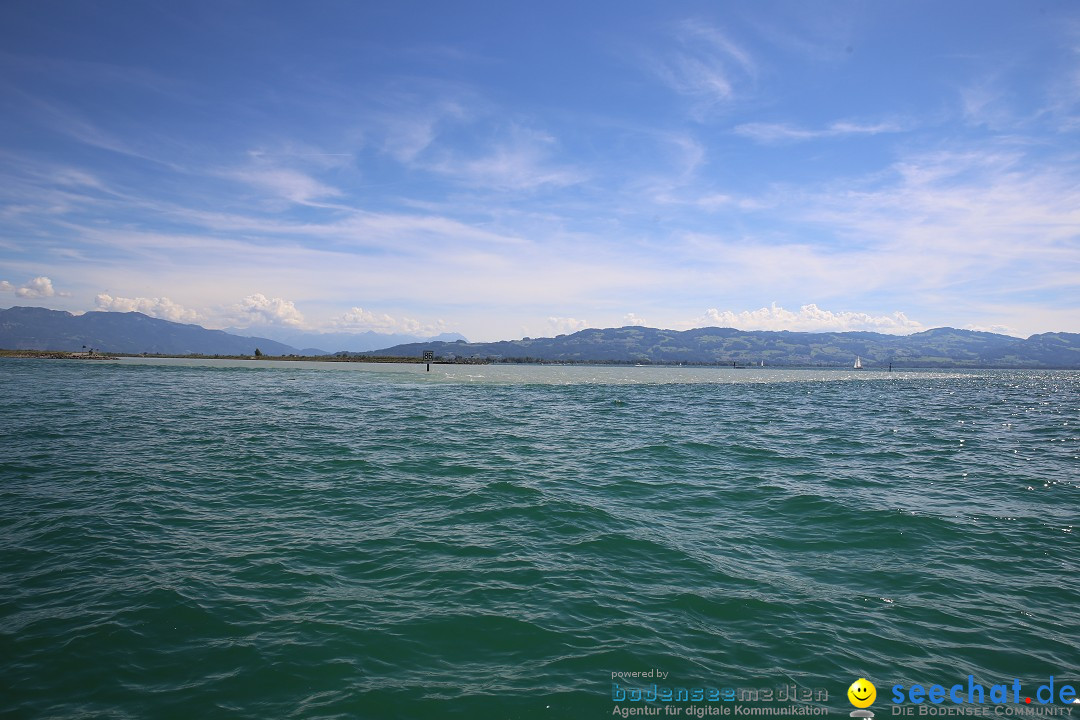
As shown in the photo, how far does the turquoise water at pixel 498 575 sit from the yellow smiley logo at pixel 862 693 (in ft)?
0.62

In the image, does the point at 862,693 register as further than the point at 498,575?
No

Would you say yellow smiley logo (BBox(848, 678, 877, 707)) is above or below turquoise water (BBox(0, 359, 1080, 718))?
below

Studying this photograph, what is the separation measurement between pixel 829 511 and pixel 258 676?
1851 cm

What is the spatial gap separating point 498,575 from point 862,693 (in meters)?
7.91

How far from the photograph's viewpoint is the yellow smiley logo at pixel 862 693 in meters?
8.64

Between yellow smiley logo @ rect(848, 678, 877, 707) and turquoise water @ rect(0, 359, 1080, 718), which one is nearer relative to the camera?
yellow smiley logo @ rect(848, 678, 877, 707)

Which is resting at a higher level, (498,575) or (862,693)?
(498,575)

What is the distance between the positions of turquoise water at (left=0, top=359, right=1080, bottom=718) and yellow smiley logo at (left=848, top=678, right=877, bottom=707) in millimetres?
189

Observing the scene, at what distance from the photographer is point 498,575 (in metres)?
13.0

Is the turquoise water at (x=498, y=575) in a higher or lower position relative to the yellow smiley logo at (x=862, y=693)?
higher

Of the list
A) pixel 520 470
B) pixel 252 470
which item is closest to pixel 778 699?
pixel 520 470

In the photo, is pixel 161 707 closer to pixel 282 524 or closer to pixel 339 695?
pixel 339 695

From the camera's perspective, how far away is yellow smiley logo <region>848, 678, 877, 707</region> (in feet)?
28.3

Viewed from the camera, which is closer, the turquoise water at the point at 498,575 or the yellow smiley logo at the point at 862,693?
the yellow smiley logo at the point at 862,693
